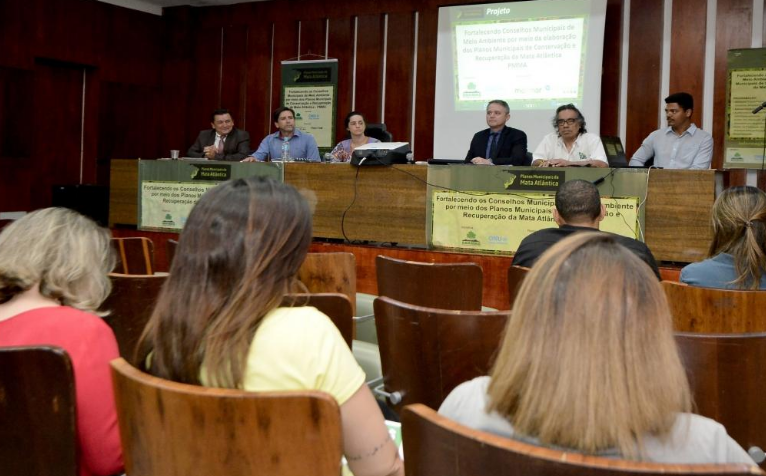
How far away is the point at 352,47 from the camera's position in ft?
26.6

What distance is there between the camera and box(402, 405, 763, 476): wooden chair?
0.71 meters

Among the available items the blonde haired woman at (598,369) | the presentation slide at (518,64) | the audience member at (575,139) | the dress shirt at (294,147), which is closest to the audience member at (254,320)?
the blonde haired woman at (598,369)

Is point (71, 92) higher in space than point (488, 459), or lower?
higher

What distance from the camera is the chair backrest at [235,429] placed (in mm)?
932

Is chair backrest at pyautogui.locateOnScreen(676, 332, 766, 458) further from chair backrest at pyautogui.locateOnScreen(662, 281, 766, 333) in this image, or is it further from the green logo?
the green logo

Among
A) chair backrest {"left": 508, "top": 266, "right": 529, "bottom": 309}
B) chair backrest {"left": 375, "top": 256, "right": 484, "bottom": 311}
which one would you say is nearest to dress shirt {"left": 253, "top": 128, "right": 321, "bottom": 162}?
chair backrest {"left": 375, "top": 256, "right": 484, "bottom": 311}

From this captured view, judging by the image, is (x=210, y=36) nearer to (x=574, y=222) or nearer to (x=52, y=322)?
(x=574, y=222)

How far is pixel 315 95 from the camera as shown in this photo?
8.14 m

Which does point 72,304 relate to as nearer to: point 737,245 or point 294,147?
point 737,245

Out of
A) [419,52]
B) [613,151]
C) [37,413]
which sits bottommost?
[37,413]

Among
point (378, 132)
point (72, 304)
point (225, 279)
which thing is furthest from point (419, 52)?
point (225, 279)

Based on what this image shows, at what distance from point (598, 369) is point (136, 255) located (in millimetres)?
3039

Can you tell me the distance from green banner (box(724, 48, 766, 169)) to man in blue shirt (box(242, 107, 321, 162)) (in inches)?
139

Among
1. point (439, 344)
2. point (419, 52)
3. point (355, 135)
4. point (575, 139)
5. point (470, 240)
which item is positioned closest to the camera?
point (439, 344)
